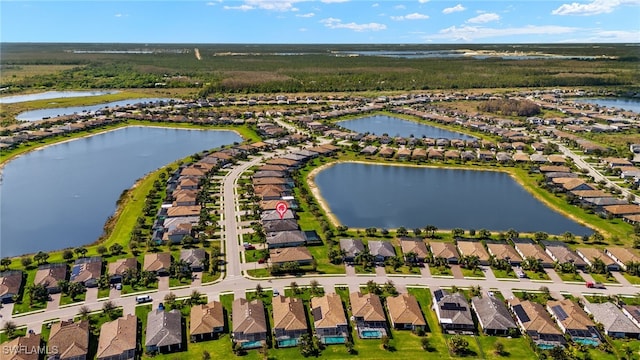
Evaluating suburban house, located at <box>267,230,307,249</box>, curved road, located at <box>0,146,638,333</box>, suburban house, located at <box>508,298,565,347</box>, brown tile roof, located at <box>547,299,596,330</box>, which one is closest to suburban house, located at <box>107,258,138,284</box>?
curved road, located at <box>0,146,638,333</box>

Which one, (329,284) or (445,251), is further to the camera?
(445,251)

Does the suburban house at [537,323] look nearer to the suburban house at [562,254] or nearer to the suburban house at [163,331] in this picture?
the suburban house at [562,254]

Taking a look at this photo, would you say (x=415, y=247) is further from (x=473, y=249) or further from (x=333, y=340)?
(x=333, y=340)

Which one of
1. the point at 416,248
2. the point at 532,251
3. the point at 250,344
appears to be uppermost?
the point at 416,248

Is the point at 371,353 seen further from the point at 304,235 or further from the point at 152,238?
the point at 152,238

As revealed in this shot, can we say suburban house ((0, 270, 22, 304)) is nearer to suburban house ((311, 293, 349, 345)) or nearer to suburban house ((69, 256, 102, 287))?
suburban house ((69, 256, 102, 287))

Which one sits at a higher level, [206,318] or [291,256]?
[291,256]

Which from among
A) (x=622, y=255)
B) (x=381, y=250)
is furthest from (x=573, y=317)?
(x=381, y=250)

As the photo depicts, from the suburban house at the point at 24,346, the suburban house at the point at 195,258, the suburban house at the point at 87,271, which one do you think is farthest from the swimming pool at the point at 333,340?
the suburban house at the point at 87,271
